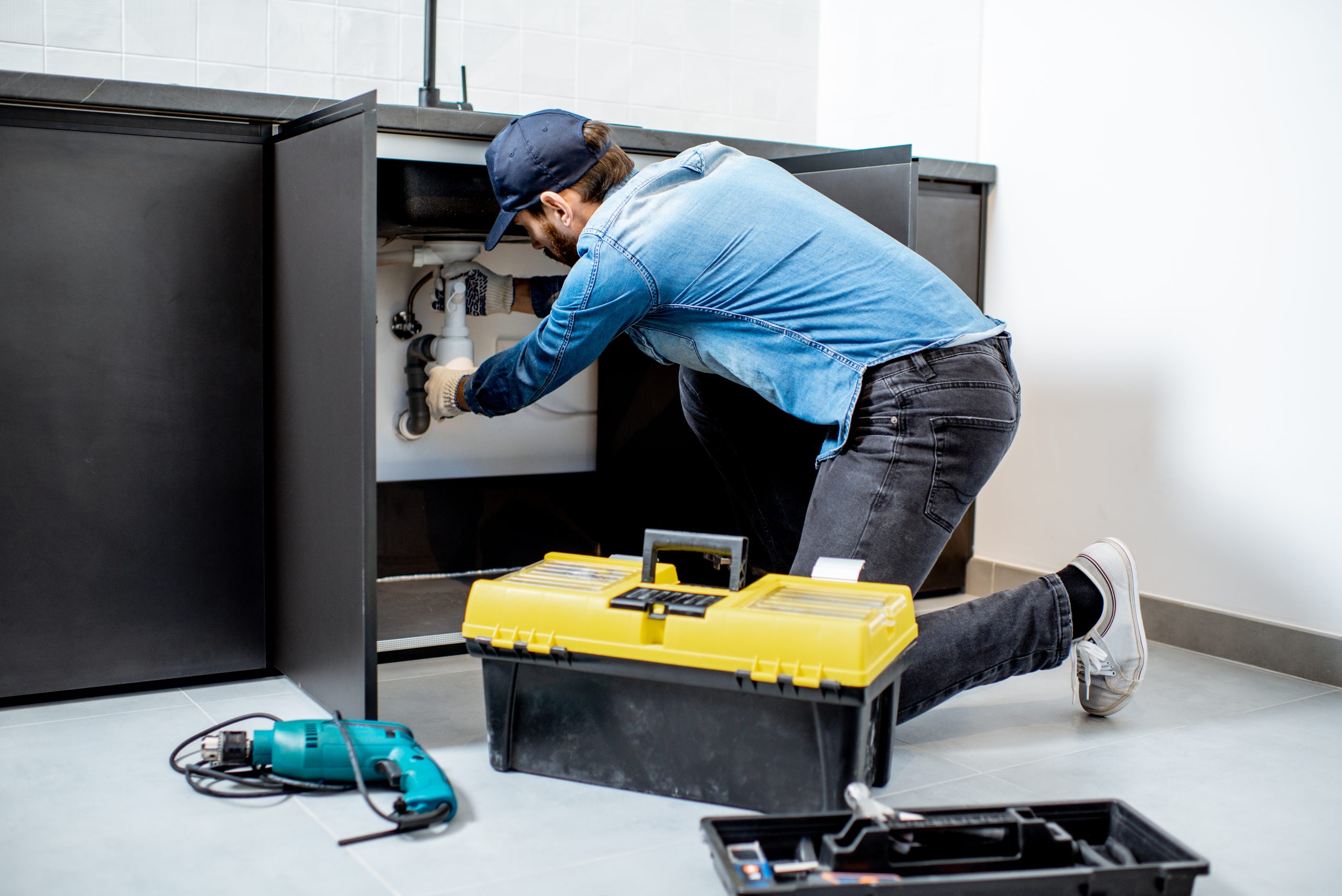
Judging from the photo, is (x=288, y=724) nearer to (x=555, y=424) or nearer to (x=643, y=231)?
(x=643, y=231)

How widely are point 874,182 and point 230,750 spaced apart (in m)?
1.15

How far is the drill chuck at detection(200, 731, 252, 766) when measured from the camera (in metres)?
1.21

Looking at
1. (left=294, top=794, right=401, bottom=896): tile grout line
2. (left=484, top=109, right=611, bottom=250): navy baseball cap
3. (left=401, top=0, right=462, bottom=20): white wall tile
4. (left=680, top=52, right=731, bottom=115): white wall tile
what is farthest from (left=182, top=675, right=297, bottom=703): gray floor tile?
(left=680, top=52, right=731, bottom=115): white wall tile

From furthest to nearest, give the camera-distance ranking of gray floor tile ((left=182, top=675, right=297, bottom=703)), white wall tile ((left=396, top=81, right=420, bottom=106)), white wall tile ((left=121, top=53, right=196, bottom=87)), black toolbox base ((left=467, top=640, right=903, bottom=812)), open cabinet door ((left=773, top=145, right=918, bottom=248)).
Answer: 1. white wall tile ((left=396, top=81, right=420, bottom=106))
2. white wall tile ((left=121, top=53, right=196, bottom=87))
3. open cabinet door ((left=773, top=145, right=918, bottom=248))
4. gray floor tile ((left=182, top=675, right=297, bottom=703))
5. black toolbox base ((left=467, top=640, right=903, bottom=812))

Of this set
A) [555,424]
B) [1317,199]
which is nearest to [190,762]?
[555,424]

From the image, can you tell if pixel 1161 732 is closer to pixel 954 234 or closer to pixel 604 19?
pixel 954 234

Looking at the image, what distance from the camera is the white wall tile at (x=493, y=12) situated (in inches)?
87.0

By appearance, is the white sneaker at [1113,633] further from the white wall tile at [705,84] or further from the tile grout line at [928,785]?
the white wall tile at [705,84]

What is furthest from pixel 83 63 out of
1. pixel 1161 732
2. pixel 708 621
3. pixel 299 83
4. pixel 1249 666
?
pixel 1249 666

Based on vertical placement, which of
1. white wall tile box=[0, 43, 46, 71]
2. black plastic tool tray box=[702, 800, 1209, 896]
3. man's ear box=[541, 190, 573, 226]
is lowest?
black plastic tool tray box=[702, 800, 1209, 896]

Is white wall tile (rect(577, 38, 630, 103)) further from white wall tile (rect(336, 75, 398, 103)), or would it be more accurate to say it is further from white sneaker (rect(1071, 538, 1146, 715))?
white sneaker (rect(1071, 538, 1146, 715))

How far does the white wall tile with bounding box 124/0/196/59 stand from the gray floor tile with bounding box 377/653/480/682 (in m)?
1.12

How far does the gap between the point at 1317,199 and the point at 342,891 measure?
5.20 ft

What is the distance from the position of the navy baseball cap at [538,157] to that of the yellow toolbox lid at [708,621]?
48 cm
